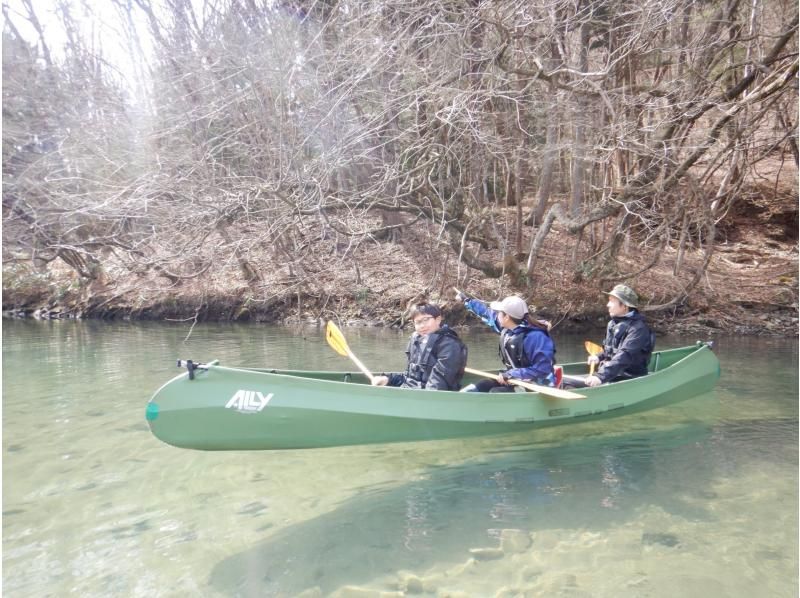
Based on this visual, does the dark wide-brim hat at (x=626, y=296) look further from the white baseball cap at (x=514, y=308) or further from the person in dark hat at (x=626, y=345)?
the white baseball cap at (x=514, y=308)

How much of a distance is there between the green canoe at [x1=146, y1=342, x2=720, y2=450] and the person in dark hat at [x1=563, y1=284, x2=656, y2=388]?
309 mm

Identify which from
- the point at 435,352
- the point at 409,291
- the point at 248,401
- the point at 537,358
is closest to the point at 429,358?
the point at 435,352

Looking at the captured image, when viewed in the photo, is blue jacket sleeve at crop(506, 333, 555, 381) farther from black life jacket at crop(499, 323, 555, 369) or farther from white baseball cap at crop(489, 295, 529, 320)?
white baseball cap at crop(489, 295, 529, 320)

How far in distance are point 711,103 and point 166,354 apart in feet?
30.4

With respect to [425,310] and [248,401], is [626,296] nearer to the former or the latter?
[425,310]

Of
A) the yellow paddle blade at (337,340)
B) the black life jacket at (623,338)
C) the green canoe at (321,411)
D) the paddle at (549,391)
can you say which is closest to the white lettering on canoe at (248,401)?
the green canoe at (321,411)

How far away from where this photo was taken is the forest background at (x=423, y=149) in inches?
351

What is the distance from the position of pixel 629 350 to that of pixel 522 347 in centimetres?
126

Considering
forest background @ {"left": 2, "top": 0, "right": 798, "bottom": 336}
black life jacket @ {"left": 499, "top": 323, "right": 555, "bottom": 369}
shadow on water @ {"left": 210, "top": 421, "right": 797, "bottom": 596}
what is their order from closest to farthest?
shadow on water @ {"left": 210, "top": 421, "right": 797, "bottom": 596} → black life jacket @ {"left": 499, "top": 323, "right": 555, "bottom": 369} → forest background @ {"left": 2, "top": 0, "right": 798, "bottom": 336}

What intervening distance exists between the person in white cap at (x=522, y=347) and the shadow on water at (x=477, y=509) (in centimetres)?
64

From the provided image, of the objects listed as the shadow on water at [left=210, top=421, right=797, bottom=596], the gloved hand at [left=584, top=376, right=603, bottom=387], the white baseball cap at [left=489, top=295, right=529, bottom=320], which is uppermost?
the white baseball cap at [left=489, top=295, right=529, bottom=320]

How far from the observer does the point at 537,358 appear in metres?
5.22

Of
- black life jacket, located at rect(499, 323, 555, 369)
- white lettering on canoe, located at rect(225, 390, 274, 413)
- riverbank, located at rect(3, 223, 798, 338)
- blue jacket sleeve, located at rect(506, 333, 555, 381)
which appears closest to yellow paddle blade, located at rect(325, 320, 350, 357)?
black life jacket, located at rect(499, 323, 555, 369)

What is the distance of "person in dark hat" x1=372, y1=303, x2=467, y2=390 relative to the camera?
491cm
